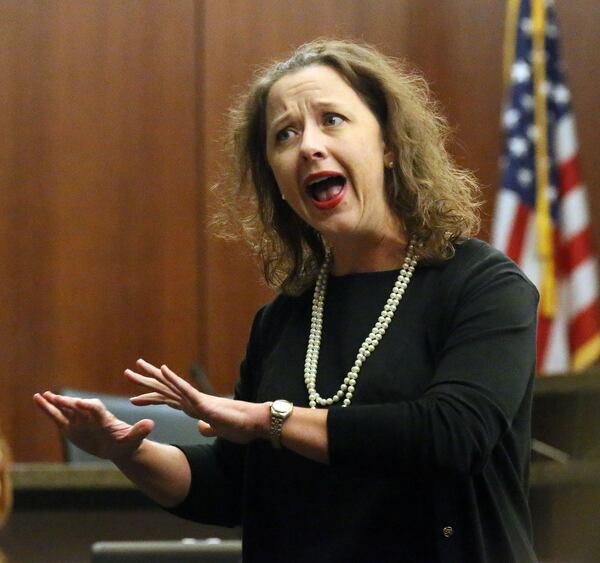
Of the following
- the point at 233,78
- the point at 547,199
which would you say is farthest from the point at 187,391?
the point at 233,78

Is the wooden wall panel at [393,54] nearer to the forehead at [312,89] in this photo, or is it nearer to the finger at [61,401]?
the forehead at [312,89]

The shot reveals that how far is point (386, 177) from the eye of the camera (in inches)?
72.2

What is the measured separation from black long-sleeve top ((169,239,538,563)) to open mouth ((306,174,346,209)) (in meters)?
0.13

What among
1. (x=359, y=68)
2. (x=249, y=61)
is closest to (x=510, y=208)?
(x=249, y=61)

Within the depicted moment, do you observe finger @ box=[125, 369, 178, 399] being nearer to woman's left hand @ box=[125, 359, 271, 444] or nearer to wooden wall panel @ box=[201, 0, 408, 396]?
woman's left hand @ box=[125, 359, 271, 444]

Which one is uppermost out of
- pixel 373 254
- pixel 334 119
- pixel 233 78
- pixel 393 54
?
pixel 393 54

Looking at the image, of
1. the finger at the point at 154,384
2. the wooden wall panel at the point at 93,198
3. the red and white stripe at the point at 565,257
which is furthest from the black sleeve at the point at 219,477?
the wooden wall panel at the point at 93,198

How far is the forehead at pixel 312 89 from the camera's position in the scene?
1.78 m

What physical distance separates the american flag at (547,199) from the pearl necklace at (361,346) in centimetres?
320

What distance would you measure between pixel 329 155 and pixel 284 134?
0.12 meters

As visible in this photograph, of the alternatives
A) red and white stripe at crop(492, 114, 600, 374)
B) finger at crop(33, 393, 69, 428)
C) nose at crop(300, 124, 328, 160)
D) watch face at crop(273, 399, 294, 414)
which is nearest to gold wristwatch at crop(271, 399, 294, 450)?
watch face at crop(273, 399, 294, 414)

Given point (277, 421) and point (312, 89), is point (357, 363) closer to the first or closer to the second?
point (277, 421)

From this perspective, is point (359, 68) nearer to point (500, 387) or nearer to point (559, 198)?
point (500, 387)

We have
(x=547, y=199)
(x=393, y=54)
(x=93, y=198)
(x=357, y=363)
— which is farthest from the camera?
(x=393, y=54)
